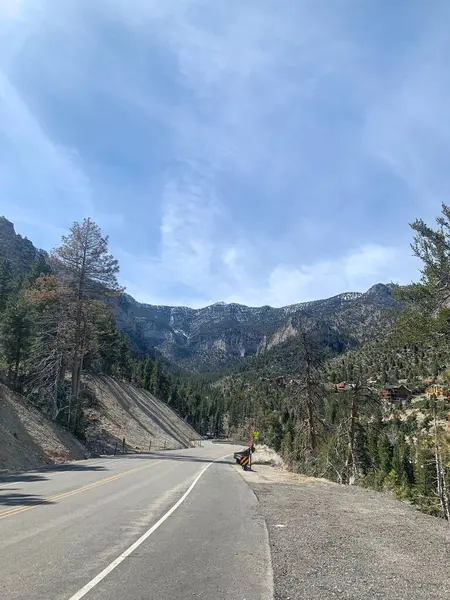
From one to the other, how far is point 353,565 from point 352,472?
940 inches

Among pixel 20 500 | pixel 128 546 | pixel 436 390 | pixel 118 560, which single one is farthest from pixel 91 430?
pixel 118 560

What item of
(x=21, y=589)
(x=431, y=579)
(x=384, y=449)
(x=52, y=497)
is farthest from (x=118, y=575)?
(x=384, y=449)

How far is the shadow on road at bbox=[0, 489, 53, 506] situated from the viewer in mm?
11589

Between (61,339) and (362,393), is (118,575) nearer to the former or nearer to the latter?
(362,393)

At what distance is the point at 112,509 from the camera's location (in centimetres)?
1145

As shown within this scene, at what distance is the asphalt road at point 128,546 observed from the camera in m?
5.66

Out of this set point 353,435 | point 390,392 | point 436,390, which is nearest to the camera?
point 436,390

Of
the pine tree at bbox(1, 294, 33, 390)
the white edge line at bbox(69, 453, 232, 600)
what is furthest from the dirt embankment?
the white edge line at bbox(69, 453, 232, 600)

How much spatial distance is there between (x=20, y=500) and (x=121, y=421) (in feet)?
140

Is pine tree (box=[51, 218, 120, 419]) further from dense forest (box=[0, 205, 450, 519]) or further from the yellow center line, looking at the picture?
the yellow center line

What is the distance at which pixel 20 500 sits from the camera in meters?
12.1

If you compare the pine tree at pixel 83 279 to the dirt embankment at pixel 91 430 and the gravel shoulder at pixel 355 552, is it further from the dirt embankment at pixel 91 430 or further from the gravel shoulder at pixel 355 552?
the gravel shoulder at pixel 355 552

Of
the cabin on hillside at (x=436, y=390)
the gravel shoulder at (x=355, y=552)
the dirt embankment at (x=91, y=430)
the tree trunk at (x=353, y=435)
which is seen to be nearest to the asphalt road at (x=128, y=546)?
the gravel shoulder at (x=355, y=552)

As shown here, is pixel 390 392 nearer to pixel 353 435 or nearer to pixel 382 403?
pixel 382 403
